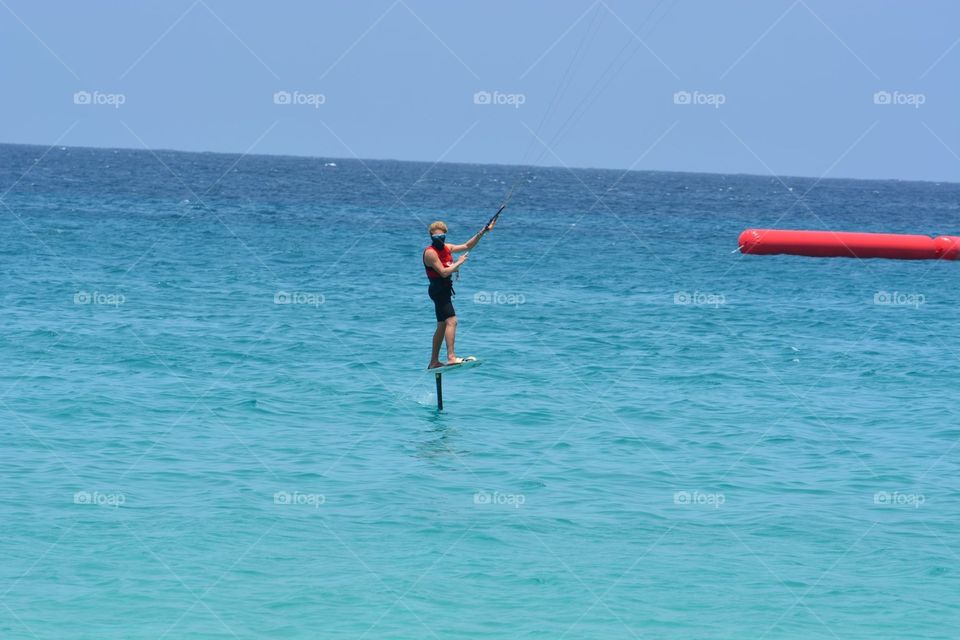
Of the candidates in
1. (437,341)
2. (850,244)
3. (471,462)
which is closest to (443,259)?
(437,341)

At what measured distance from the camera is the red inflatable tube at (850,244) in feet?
63.4

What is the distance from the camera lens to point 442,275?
18.2 metres

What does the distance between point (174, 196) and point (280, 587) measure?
82.1 meters

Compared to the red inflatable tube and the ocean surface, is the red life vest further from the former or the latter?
the red inflatable tube

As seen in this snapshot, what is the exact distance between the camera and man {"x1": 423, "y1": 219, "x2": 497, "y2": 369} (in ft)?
58.3

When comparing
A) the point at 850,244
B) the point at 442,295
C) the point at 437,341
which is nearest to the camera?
the point at 442,295

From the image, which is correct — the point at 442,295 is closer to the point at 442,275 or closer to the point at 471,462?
the point at 442,275

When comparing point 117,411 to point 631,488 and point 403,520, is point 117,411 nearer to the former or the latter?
point 403,520

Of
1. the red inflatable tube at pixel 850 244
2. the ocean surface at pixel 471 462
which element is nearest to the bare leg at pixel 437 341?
the ocean surface at pixel 471 462

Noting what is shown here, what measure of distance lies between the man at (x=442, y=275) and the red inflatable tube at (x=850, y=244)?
4562 millimetres

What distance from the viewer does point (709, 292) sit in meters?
42.8

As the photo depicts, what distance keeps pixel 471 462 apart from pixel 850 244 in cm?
673

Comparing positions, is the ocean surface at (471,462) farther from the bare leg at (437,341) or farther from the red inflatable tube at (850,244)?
the red inflatable tube at (850,244)

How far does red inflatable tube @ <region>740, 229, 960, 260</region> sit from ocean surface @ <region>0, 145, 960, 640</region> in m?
3.03
